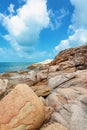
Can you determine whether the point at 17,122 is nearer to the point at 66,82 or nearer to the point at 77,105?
the point at 77,105

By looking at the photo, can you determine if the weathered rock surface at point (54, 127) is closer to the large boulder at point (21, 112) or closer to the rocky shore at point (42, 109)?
the rocky shore at point (42, 109)

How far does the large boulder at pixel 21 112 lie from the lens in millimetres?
10116

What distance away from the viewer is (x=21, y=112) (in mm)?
10469

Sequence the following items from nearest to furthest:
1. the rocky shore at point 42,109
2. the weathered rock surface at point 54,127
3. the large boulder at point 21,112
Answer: the large boulder at point 21,112 → the rocky shore at point 42,109 → the weathered rock surface at point 54,127

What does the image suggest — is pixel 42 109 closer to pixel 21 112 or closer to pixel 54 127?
pixel 54 127

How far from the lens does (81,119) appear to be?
11172 mm

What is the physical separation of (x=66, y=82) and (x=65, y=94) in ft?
9.89

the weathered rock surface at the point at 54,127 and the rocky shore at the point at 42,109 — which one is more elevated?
the rocky shore at the point at 42,109

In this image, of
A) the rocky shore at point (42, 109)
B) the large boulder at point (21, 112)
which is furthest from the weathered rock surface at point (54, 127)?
the large boulder at point (21, 112)

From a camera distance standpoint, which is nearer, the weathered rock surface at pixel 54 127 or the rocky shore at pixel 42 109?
the rocky shore at pixel 42 109

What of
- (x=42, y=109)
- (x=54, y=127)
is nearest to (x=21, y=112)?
(x=42, y=109)

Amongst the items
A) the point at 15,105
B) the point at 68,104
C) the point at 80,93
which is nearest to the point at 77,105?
the point at 68,104

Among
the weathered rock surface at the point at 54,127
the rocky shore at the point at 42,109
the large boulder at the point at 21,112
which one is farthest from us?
the weathered rock surface at the point at 54,127

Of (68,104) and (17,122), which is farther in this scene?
(68,104)
